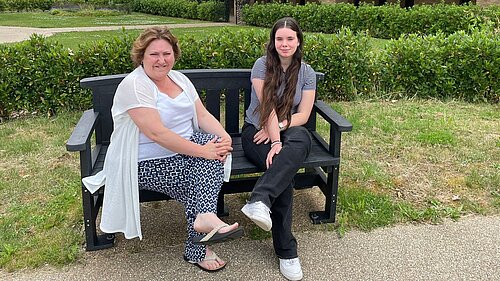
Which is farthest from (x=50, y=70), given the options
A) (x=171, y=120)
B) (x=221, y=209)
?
(x=171, y=120)

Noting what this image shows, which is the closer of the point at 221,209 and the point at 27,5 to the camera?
the point at 221,209

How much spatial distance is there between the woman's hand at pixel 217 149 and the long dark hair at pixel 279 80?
0.37 metres

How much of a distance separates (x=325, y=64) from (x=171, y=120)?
145 inches

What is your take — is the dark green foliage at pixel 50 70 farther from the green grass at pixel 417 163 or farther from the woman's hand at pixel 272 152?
the woman's hand at pixel 272 152

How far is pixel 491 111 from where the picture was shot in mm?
6117

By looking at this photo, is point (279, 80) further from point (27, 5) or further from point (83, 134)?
point (27, 5)

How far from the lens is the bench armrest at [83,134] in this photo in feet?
9.09

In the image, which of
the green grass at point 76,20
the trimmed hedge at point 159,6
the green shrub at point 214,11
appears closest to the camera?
the green grass at point 76,20

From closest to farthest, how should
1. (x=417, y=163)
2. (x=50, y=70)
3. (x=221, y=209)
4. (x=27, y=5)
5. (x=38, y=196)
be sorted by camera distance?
1. (x=221, y=209)
2. (x=38, y=196)
3. (x=417, y=163)
4. (x=50, y=70)
5. (x=27, y=5)

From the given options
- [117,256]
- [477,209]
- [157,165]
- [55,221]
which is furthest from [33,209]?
[477,209]

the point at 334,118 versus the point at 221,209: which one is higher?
the point at 334,118

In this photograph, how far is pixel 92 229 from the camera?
9.89 ft

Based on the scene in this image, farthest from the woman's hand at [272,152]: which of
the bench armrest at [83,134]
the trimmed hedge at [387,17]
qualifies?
the trimmed hedge at [387,17]

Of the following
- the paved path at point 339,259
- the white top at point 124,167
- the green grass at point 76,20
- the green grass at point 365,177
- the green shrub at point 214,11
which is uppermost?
the green shrub at point 214,11
